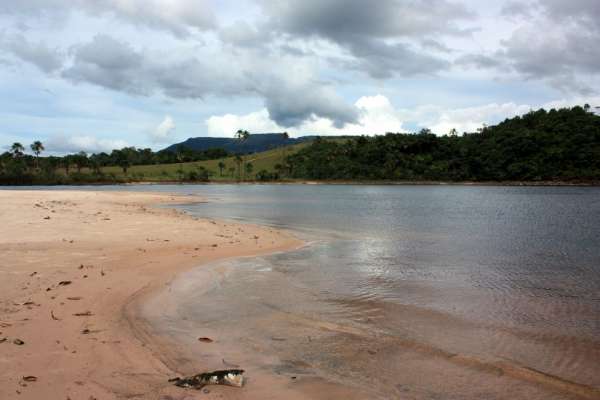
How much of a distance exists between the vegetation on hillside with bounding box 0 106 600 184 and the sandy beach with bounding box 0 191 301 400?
5975 inches

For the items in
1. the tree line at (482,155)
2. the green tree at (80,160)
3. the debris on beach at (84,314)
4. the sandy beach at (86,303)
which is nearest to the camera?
the sandy beach at (86,303)

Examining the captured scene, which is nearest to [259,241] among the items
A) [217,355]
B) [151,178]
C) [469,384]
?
[217,355]

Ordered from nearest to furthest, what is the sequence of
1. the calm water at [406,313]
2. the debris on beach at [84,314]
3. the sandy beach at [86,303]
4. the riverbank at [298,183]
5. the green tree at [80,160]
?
1. the sandy beach at [86,303]
2. the calm water at [406,313]
3. the debris on beach at [84,314]
4. the riverbank at [298,183]
5. the green tree at [80,160]

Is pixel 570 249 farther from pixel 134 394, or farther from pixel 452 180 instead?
pixel 452 180

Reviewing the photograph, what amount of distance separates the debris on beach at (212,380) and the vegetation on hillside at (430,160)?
15705cm

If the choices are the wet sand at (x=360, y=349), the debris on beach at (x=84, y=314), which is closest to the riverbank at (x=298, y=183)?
the wet sand at (x=360, y=349)

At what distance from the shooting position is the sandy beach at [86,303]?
5234mm

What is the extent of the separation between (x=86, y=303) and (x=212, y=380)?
15.0 feet

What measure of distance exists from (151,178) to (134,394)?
637 feet

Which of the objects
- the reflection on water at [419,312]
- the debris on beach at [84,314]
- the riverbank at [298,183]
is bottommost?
the reflection on water at [419,312]

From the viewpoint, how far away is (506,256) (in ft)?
58.2

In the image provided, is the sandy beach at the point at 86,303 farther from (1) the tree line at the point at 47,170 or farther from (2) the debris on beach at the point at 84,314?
(1) the tree line at the point at 47,170

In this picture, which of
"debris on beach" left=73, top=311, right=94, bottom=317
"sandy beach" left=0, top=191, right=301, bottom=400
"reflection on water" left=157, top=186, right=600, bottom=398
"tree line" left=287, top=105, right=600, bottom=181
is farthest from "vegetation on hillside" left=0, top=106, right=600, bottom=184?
"debris on beach" left=73, top=311, right=94, bottom=317

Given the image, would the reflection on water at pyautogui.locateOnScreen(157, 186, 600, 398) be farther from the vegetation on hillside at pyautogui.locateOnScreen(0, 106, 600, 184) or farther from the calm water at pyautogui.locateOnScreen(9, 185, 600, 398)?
the vegetation on hillside at pyautogui.locateOnScreen(0, 106, 600, 184)
